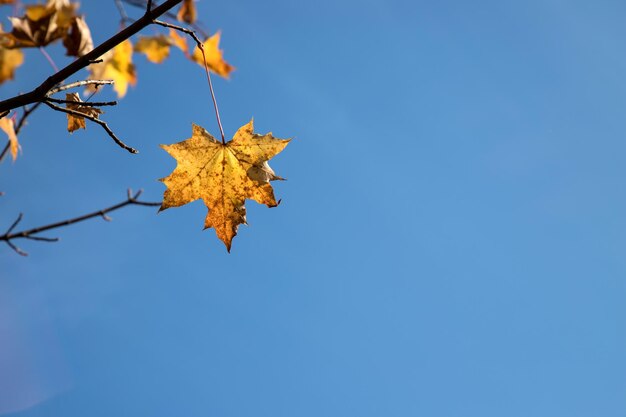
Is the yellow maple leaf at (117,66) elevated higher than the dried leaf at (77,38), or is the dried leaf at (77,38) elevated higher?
the yellow maple leaf at (117,66)

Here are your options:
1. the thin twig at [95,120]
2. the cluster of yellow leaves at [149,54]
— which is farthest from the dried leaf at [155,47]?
the thin twig at [95,120]

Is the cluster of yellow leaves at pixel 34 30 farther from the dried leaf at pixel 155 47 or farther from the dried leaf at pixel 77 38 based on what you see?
the dried leaf at pixel 155 47

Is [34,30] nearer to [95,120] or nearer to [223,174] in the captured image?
[95,120]

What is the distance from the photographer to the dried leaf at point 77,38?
2153 mm

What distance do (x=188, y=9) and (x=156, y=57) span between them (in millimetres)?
371

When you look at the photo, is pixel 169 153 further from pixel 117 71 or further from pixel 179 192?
pixel 117 71

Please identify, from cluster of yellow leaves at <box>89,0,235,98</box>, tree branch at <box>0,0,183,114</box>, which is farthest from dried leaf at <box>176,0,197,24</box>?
tree branch at <box>0,0,183,114</box>

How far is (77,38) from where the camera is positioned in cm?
218

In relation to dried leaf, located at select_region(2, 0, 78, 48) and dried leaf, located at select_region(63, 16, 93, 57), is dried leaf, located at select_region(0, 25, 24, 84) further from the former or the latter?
dried leaf, located at select_region(63, 16, 93, 57)

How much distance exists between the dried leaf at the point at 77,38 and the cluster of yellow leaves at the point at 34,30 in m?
0.26

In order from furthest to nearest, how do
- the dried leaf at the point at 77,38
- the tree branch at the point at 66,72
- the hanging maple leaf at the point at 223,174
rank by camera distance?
the hanging maple leaf at the point at 223,174, the dried leaf at the point at 77,38, the tree branch at the point at 66,72

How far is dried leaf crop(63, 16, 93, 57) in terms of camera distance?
2.15 m

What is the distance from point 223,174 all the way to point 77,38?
0.80 metres

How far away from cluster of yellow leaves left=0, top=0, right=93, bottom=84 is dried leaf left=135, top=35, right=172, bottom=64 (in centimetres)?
152
